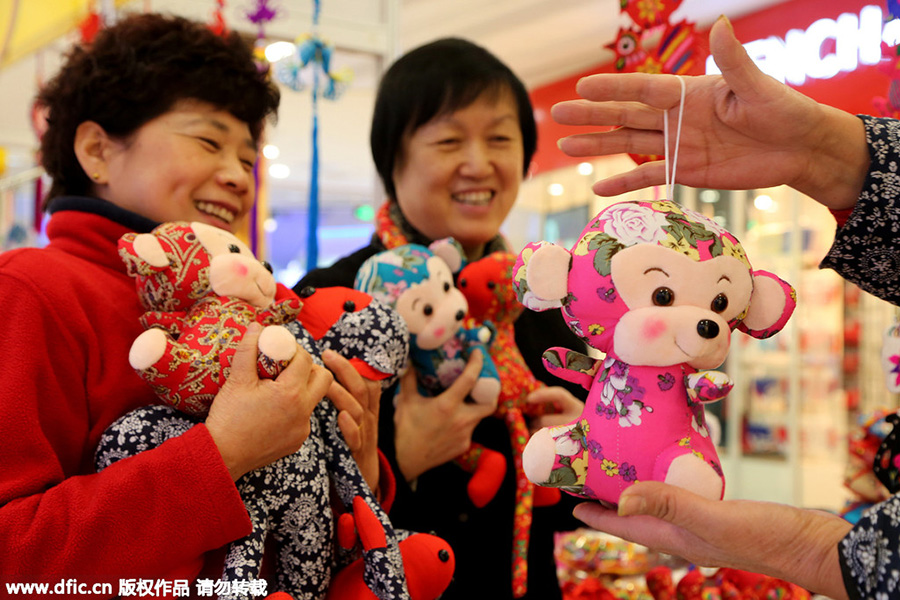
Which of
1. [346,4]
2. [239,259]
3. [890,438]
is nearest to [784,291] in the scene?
[890,438]

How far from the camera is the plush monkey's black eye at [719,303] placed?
0.81 m

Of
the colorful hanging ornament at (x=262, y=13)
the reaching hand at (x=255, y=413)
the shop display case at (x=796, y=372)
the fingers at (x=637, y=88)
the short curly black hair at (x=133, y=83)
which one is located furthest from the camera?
the shop display case at (x=796, y=372)

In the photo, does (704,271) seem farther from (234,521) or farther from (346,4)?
(346,4)

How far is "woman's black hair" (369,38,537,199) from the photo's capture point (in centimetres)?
146

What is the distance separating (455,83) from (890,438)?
3.59ft

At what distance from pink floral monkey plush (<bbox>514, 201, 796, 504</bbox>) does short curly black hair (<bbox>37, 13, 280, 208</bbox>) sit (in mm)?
701

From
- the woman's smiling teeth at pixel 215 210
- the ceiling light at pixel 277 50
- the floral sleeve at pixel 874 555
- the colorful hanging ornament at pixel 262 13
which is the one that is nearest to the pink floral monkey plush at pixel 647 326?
the floral sleeve at pixel 874 555

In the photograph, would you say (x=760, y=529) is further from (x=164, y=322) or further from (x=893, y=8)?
(x=893, y=8)

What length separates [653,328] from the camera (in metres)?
0.79

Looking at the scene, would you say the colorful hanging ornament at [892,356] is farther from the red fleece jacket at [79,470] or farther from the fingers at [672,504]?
the red fleece jacket at [79,470]

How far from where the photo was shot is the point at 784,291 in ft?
2.83

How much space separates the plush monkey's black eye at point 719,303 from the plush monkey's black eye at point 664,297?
52mm

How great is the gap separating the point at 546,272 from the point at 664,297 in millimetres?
141

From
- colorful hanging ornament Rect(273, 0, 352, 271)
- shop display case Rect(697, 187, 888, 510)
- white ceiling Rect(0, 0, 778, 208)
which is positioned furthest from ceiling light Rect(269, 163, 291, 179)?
colorful hanging ornament Rect(273, 0, 352, 271)
